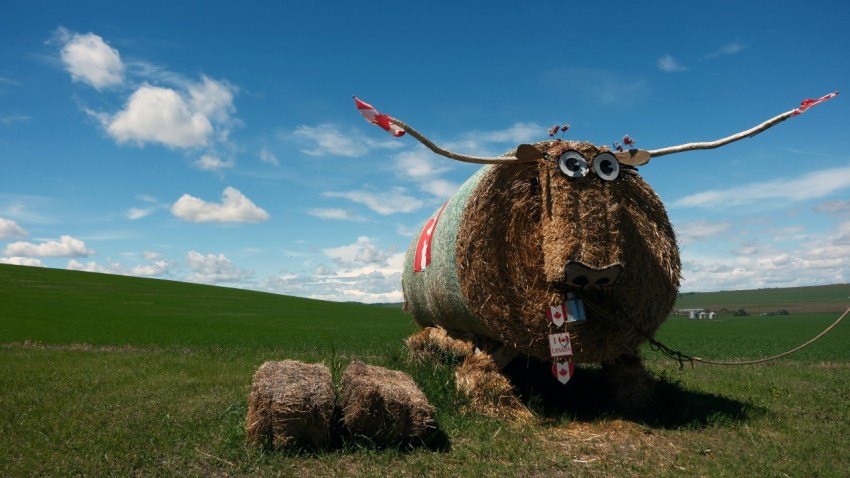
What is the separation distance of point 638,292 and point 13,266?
66.6 meters

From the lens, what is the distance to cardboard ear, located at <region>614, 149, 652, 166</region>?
23.6 ft

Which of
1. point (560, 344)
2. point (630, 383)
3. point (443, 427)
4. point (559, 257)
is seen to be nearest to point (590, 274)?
point (559, 257)

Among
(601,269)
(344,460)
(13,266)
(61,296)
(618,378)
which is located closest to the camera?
(344,460)

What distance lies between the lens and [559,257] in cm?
641

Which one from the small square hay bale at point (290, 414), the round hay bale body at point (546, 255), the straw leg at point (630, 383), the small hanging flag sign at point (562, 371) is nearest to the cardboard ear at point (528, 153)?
the round hay bale body at point (546, 255)

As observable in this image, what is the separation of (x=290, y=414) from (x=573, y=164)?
4.06 metres

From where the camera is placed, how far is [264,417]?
5551mm

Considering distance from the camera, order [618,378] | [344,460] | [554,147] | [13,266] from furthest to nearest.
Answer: [13,266]
[618,378]
[554,147]
[344,460]

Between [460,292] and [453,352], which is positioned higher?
[460,292]

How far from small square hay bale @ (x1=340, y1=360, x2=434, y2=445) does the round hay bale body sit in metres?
1.48

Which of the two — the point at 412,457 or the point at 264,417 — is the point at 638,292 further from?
the point at 264,417

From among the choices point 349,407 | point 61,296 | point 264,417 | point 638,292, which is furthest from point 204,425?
point 61,296

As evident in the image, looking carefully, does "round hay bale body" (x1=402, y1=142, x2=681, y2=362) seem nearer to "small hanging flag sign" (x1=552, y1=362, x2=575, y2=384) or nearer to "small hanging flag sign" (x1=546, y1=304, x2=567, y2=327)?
"small hanging flag sign" (x1=546, y1=304, x2=567, y2=327)

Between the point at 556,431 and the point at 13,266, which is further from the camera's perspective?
Answer: the point at 13,266
